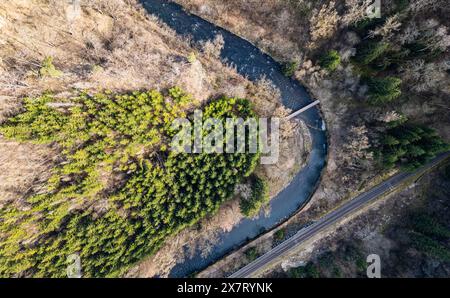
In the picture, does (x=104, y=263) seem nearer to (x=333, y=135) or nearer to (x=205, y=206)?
(x=205, y=206)

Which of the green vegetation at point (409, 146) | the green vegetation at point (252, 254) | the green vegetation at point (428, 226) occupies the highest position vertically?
the green vegetation at point (409, 146)

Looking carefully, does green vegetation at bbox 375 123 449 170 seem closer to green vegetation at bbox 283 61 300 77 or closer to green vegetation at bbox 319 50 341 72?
green vegetation at bbox 319 50 341 72

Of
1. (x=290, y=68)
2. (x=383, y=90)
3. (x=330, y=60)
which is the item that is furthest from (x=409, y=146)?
(x=290, y=68)

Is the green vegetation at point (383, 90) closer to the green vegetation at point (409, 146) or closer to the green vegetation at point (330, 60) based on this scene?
the green vegetation at point (409, 146)

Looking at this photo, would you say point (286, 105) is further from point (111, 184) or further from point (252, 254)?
point (111, 184)

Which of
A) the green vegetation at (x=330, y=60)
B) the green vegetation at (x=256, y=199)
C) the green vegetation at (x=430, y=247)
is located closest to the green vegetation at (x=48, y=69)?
the green vegetation at (x=256, y=199)

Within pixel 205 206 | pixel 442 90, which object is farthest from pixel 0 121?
pixel 442 90
